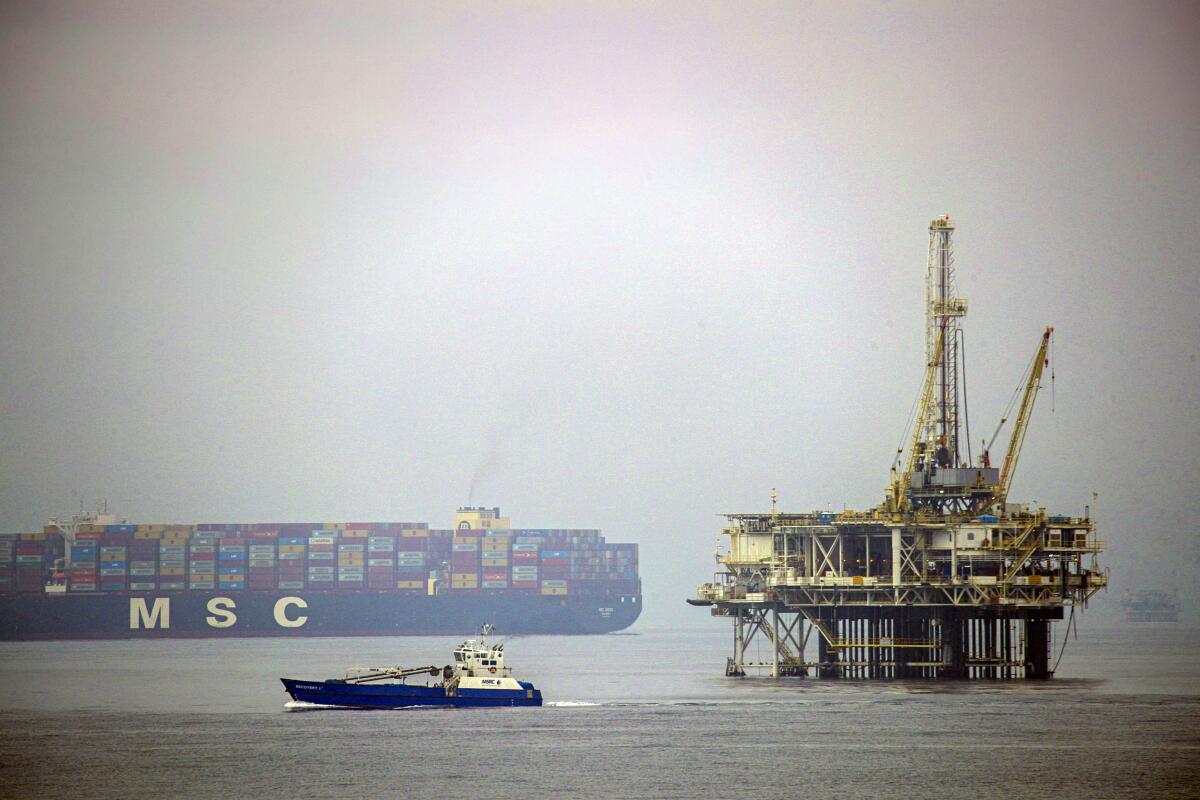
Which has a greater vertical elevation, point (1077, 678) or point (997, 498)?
point (997, 498)

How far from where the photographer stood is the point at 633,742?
3100 inches

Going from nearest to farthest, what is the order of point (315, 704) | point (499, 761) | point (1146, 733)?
point (499, 761), point (1146, 733), point (315, 704)

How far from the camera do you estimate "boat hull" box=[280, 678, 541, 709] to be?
9081 centimetres

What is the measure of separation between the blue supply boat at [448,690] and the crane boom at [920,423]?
27.6 metres

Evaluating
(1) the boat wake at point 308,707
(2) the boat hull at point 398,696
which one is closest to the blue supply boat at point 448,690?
(2) the boat hull at point 398,696

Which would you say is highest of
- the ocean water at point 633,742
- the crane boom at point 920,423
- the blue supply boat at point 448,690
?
the crane boom at point 920,423

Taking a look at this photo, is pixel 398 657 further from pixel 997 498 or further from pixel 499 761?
pixel 499 761

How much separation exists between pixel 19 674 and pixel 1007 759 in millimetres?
88545

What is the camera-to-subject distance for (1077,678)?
4690 inches

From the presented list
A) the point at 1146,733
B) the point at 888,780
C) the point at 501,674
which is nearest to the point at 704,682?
the point at 501,674

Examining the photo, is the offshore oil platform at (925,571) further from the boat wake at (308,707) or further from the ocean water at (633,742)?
the boat wake at (308,707)

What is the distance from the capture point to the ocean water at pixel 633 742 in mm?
66125

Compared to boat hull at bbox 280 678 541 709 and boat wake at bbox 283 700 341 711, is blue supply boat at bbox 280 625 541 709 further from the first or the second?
boat wake at bbox 283 700 341 711

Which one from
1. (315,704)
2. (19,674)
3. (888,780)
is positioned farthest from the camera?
(19,674)
